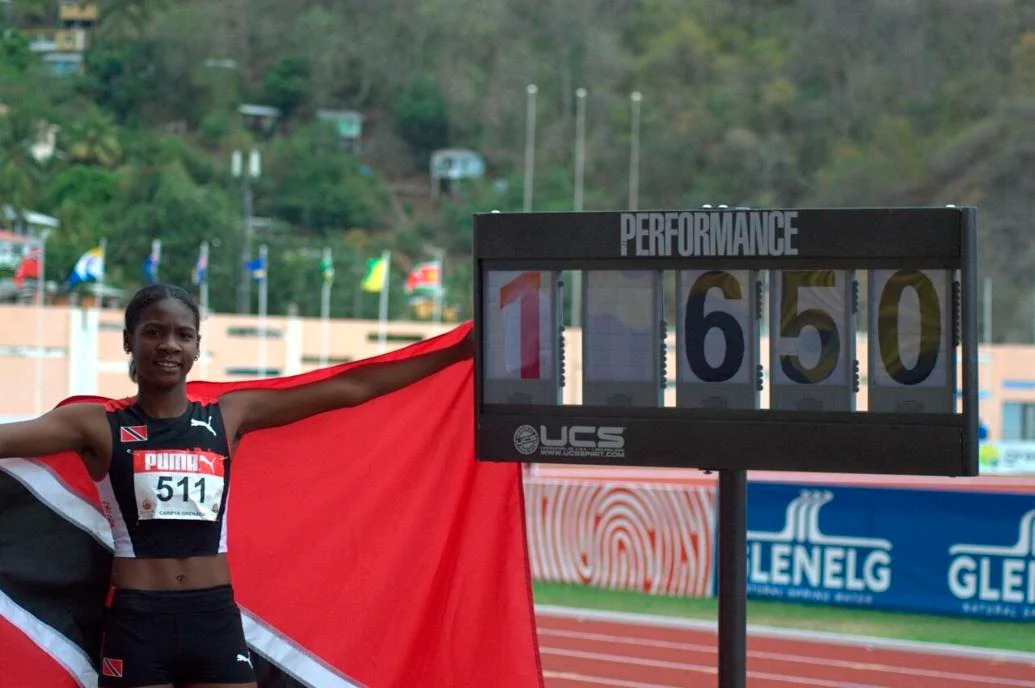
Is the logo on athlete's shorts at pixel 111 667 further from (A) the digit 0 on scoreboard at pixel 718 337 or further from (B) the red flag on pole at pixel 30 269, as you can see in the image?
(B) the red flag on pole at pixel 30 269

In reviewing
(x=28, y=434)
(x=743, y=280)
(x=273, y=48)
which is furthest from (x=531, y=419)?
(x=273, y=48)

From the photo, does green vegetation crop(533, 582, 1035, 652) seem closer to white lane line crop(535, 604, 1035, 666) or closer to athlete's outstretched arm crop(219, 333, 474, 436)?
white lane line crop(535, 604, 1035, 666)

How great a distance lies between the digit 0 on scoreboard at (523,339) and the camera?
5.29 m

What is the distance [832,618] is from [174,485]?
10.2 meters

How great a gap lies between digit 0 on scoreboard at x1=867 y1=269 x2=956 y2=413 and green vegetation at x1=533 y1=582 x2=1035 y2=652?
784 centimetres

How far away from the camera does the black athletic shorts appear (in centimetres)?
445

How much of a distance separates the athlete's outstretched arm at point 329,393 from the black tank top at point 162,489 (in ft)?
0.83

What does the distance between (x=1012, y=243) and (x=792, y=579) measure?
7964 centimetres

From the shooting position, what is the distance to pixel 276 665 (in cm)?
547

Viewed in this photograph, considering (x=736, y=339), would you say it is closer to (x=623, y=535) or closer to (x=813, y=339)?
(x=813, y=339)

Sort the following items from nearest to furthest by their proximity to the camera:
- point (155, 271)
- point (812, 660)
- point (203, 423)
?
point (203, 423) < point (812, 660) < point (155, 271)

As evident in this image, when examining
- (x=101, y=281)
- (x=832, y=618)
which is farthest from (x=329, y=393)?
(x=101, y=281)

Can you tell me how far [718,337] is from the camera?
516cm

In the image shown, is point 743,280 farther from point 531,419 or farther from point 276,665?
point 276,665
